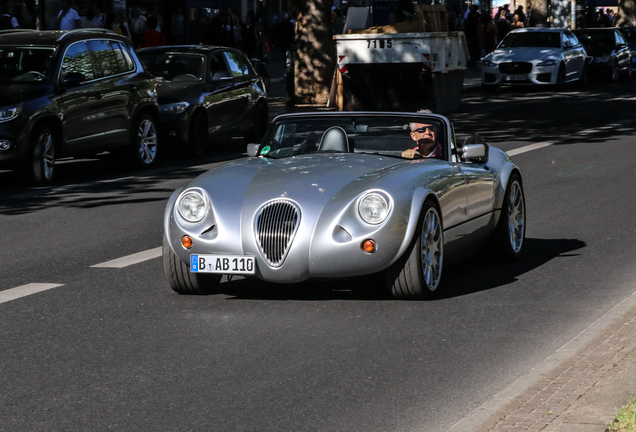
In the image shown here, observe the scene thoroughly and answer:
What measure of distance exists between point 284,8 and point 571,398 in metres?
47.4

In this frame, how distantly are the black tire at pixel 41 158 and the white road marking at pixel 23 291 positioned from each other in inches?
248

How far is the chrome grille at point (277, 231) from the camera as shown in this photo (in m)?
7.43

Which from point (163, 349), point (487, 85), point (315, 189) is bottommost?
point (487, 85)

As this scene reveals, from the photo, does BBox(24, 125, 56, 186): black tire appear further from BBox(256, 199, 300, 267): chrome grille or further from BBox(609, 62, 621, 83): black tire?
BBox(609, 62, 621, 83): black tire

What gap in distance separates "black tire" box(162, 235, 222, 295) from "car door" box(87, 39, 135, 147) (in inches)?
318

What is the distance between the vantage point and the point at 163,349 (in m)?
6.60

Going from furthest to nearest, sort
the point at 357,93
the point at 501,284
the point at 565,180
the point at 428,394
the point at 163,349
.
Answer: the point at 357,93
the point at 565,180
the point at 501,284
the point at 163,349
the point at 428,394

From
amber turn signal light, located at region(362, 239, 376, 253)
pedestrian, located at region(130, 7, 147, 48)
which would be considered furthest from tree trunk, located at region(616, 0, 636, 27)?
amber turn signal light, located at region(362, 239, 376, 253)

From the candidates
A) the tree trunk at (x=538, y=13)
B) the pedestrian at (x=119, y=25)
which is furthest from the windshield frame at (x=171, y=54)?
the tree trunk at (x=538, y=13)

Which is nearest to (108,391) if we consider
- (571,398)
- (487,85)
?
(571,398)

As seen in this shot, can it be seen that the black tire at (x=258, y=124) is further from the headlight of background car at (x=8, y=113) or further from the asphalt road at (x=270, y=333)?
the asphalt road at (x=270, y=333)

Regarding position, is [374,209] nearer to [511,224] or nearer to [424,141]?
[424,141]

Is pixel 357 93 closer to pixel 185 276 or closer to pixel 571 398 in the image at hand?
pixel 185 276

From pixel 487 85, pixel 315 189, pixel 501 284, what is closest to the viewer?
pixel 315 189
